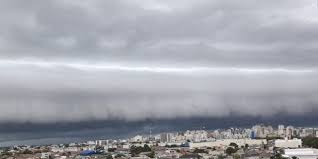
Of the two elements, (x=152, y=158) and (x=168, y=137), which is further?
(x=168, y=137)

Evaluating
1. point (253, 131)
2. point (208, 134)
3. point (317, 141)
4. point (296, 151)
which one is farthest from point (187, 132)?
point (296, 151)

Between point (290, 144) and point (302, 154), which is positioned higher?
point (290, 144)

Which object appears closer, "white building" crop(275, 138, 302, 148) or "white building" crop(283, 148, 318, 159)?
"white building" crop(283, 148, 318, 159)

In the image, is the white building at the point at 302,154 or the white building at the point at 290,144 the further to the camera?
the white building at the point at 290,144

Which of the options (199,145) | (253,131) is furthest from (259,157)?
(253,131)

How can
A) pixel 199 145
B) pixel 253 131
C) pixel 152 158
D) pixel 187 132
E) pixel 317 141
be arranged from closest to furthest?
1. pixel 152 158
2. pixel 317 141
3. pixel 199 145
4. pixel 253 131
5. pixel 187 132

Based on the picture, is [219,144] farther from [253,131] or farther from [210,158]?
[210,158]

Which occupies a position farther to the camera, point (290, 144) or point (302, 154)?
point (290, 144)

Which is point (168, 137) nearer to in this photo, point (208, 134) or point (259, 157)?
point (208, 134)

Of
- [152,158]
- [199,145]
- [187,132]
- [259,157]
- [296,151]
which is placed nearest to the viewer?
[259,157]
